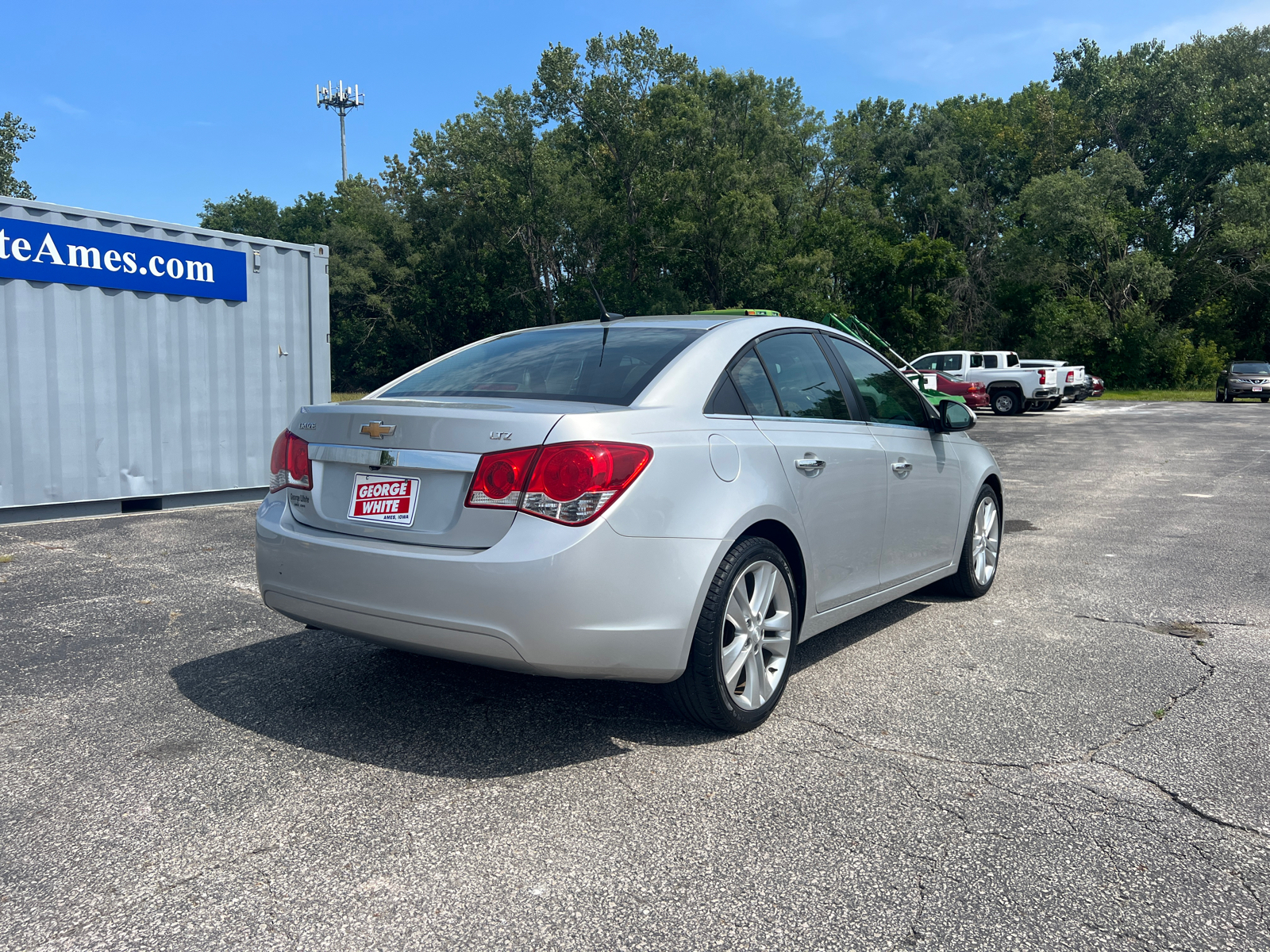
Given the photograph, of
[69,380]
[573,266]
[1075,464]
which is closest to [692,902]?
[69,380]

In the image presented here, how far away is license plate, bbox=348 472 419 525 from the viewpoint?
328cm

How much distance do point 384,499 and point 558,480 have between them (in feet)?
2.30

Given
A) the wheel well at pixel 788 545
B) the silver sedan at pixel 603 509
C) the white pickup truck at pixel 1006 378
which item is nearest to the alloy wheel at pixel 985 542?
the silver sedan at pixel 603 509

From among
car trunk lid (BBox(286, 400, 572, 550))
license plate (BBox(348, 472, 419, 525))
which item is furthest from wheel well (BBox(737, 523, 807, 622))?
license plate (BBox(348, 472, 419, 525))

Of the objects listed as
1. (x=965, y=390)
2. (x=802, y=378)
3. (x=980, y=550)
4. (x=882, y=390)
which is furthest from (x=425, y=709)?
(x=965, y=390)

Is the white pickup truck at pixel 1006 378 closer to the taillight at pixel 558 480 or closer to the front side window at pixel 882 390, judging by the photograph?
the front side window at pixel 882 390

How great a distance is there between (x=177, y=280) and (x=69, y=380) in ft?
4.82

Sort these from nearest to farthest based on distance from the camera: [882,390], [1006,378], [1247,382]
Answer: [882,390] → [1006,378] → [1247,382]

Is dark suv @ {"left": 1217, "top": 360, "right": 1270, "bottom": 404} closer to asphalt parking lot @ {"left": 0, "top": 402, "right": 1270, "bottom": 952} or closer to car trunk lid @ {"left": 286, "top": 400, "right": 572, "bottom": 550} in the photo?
asphalt parking lot @ {"left": 0, "top": 402, "right": 1270, "bottom": 952}

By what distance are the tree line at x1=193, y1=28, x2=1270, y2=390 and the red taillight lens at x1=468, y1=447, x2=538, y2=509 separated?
40.2 meters

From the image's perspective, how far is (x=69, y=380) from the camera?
9.01 meters

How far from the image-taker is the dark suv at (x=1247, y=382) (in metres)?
36.2

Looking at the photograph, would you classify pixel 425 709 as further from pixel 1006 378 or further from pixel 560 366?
pixel 1006 378

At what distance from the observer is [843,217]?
48500 millimetres
